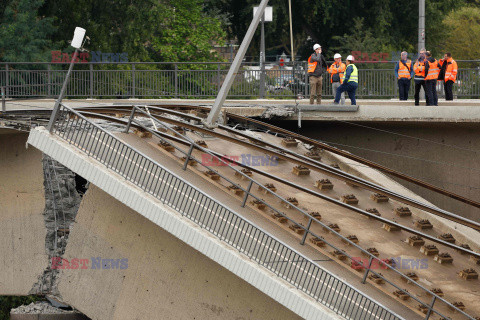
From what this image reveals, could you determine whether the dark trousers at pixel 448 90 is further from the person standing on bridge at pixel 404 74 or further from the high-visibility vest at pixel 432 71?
the high-visibility vest at pixel 432 71

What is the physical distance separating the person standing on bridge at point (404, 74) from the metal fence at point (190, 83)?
101 cm

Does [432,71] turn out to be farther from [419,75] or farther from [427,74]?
[419,75]

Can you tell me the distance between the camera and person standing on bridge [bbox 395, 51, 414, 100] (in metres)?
25.7

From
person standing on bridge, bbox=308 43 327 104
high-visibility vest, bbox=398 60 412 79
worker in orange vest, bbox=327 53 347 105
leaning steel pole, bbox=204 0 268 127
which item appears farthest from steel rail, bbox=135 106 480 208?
high-visibility vest, bbox=398 60 412 79

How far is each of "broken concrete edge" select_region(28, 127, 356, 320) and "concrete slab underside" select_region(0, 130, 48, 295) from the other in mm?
3944

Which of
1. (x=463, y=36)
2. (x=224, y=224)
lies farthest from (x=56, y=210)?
(x=463, y=36)

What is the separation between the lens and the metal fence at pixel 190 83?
26922 millimetres

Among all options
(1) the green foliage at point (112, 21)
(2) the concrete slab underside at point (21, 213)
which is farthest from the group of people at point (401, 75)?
(1) the green foliage at point (112, 21)

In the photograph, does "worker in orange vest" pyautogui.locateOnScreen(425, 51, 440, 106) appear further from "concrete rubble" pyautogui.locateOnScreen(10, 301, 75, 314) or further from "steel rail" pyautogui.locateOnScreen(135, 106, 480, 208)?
"concrete rubble" pyautogui.locateOnScreen(10, 301, 75, 314)

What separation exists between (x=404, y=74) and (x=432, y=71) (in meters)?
1.35

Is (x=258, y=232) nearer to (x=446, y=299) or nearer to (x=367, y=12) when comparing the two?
(x=446, y=299)

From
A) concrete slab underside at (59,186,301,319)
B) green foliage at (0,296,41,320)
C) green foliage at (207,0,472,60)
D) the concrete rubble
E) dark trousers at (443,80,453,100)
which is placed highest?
green foliage at (207,0,472,60)

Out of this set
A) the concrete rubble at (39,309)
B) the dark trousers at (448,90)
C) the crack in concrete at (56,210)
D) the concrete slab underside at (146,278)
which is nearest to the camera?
the concrete slab underside at (146,278)

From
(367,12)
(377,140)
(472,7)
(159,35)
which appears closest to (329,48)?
(367,12)
